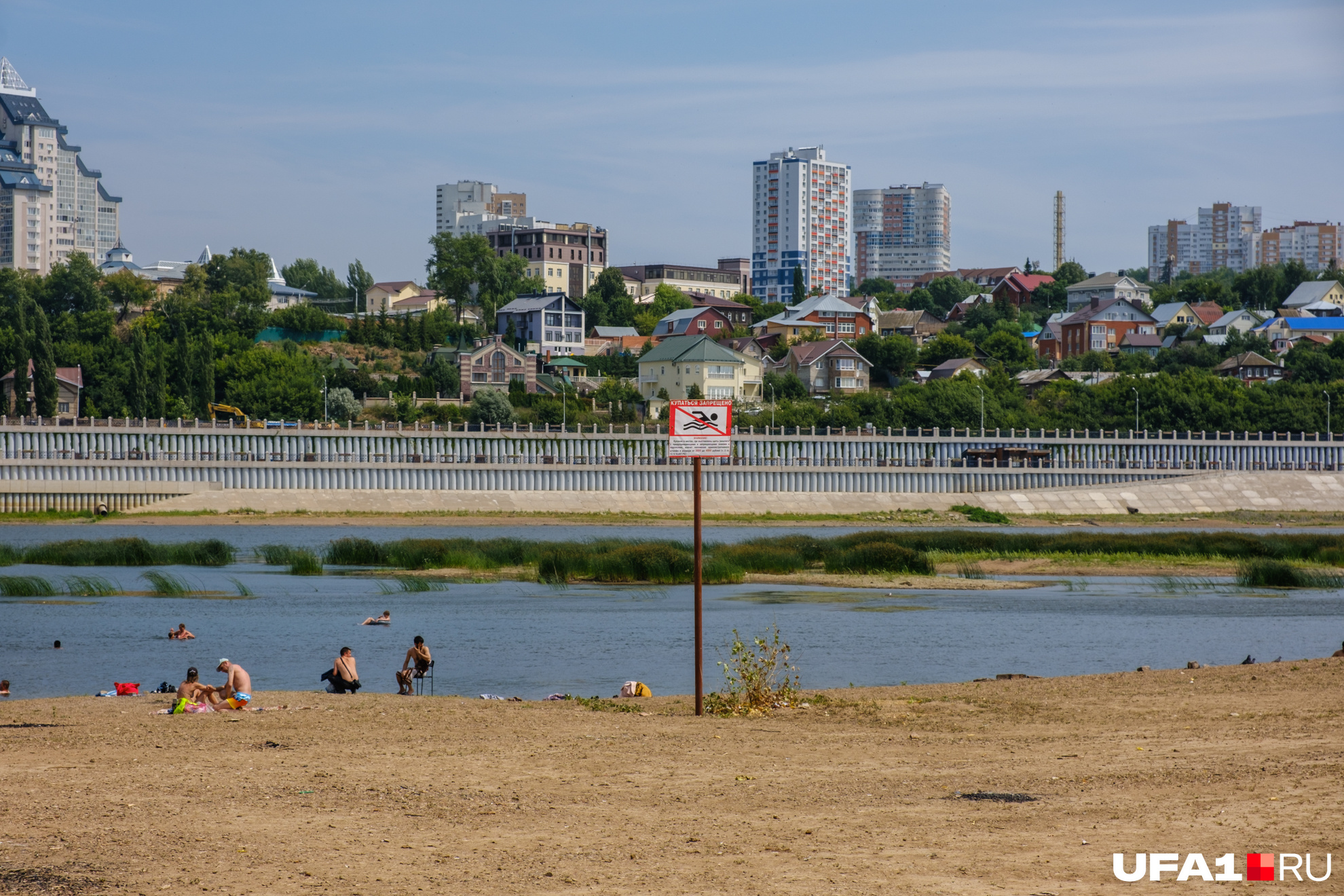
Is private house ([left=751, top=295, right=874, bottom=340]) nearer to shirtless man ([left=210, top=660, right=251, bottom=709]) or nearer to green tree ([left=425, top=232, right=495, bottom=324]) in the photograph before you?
green tree ([left=425, top=232, right=495, bottom=324])

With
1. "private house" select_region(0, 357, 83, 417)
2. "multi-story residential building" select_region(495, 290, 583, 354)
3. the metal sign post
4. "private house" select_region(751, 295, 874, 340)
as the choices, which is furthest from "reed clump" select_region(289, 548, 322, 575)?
"private house" select_region(751, 295, 874, 340)

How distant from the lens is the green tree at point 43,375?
10956cm

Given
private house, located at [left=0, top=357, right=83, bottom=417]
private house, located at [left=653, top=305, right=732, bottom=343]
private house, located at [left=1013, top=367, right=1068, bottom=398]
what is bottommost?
private house, located at [left=0, top=357, right=83, bottom=417]

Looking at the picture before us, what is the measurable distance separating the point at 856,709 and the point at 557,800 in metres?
8.15

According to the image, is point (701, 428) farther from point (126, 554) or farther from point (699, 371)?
point (699, 371)

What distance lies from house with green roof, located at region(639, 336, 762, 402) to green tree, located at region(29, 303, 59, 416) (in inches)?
2253

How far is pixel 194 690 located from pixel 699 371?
12084 centimetres

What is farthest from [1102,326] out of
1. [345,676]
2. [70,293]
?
[345,676]

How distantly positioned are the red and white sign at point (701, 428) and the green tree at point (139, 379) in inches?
3924

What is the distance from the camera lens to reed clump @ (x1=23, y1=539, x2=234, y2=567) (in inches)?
2099

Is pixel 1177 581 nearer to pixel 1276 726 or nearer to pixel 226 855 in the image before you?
pixel 1276 726

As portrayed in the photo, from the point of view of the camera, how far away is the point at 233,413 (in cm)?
12375

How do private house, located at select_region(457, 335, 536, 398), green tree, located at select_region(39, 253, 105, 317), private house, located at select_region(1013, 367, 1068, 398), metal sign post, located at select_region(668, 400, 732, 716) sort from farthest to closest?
green tree, located at select_region(39, 253, 105, 317), private house, located at select_region(1013, 367, 1068, 398), private house, located at select_region(457, 335, 536, 398), metal sign post, located at select_region(668, 400, 732, 716)

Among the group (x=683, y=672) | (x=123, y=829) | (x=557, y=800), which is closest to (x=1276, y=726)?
(x=557, y=800)
